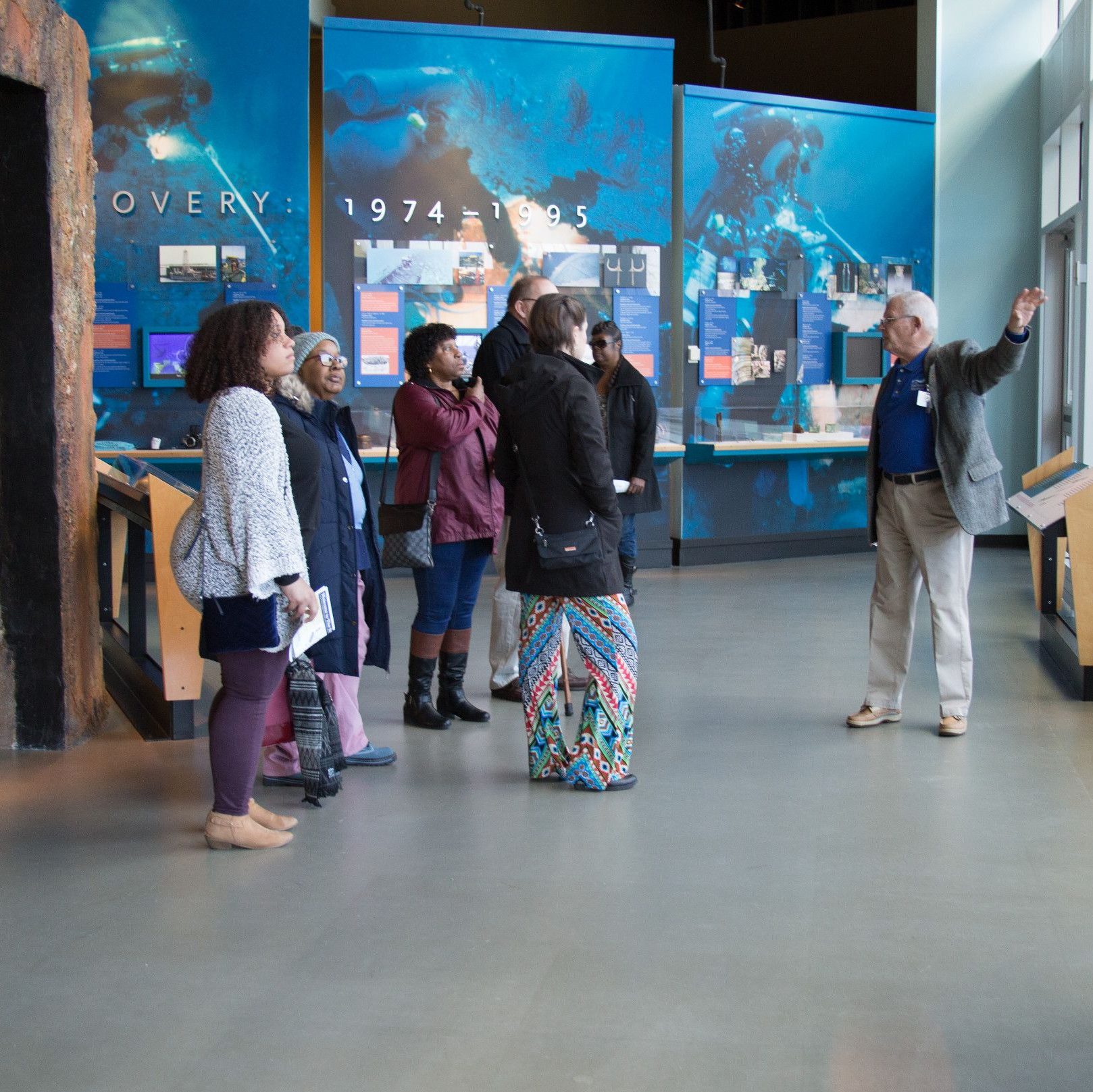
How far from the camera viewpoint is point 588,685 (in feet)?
14.3

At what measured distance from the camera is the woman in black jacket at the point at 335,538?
163 inches

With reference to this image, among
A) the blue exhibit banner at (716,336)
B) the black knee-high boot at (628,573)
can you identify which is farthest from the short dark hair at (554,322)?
the blue exhibit banner at (716,336)

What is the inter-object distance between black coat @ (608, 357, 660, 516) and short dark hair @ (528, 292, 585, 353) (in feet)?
7.96

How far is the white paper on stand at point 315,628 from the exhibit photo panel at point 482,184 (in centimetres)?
575

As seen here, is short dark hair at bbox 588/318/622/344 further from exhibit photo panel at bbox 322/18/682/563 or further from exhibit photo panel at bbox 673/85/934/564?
exhibit photo panel at bbox 673/85/934/564

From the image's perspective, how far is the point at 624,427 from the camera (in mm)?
6926

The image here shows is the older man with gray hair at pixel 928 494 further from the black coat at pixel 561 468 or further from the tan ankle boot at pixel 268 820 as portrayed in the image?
the tan ankle boot at pixel 268 820

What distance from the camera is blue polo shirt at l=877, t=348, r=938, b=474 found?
5.11 metres

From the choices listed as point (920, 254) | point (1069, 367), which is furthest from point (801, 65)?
point (1069, 367)

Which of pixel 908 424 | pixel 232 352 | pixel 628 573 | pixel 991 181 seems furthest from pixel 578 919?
pixel 991 181

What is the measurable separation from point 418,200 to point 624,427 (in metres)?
3.64

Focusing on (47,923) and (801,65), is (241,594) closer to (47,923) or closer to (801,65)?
(47,923)

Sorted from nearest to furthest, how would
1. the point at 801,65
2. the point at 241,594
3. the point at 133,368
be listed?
the point at 241,594 < the point at 133,368 < the point at 801,65

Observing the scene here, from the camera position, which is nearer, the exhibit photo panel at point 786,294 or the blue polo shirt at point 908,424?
the blue polo shirt at point 908,424
